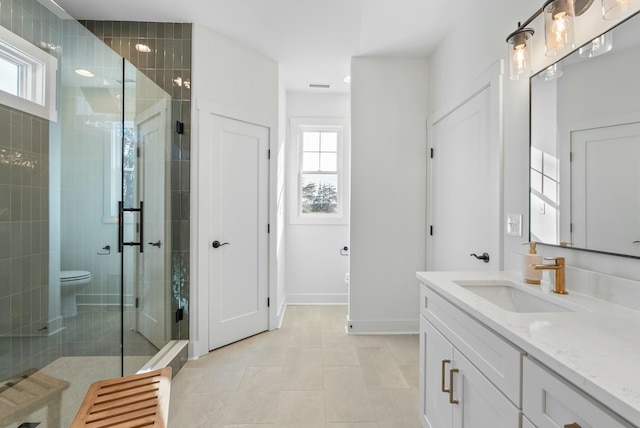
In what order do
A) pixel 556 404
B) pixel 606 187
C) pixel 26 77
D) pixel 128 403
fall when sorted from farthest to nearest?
pixel 26 77 → pixel 128 403 → pixel 606 187 → pixel 556 404

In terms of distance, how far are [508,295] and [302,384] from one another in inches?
56.1

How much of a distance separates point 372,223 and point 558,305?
1.83m

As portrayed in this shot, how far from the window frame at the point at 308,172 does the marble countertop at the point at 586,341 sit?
2672mm

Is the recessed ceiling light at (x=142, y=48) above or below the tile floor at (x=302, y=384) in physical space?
above

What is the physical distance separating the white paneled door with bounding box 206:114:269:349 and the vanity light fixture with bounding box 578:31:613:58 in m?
2.34

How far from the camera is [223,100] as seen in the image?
2.58 meters

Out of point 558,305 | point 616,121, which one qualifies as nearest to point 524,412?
point 558,305

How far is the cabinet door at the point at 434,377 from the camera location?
1242mm

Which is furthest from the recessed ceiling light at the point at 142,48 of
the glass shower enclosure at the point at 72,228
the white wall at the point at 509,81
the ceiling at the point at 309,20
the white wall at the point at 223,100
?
the white wall at the point at 509,81

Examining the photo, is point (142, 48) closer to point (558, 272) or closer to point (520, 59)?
point (520, 59)

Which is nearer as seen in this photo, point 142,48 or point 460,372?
point 460,372

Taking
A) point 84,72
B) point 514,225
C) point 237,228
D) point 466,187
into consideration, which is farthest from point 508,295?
point 84,72

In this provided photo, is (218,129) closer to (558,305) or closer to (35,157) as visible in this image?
(35,157)

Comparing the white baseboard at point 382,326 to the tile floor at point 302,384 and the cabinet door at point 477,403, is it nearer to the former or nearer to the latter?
the tile floor at point 302,384
